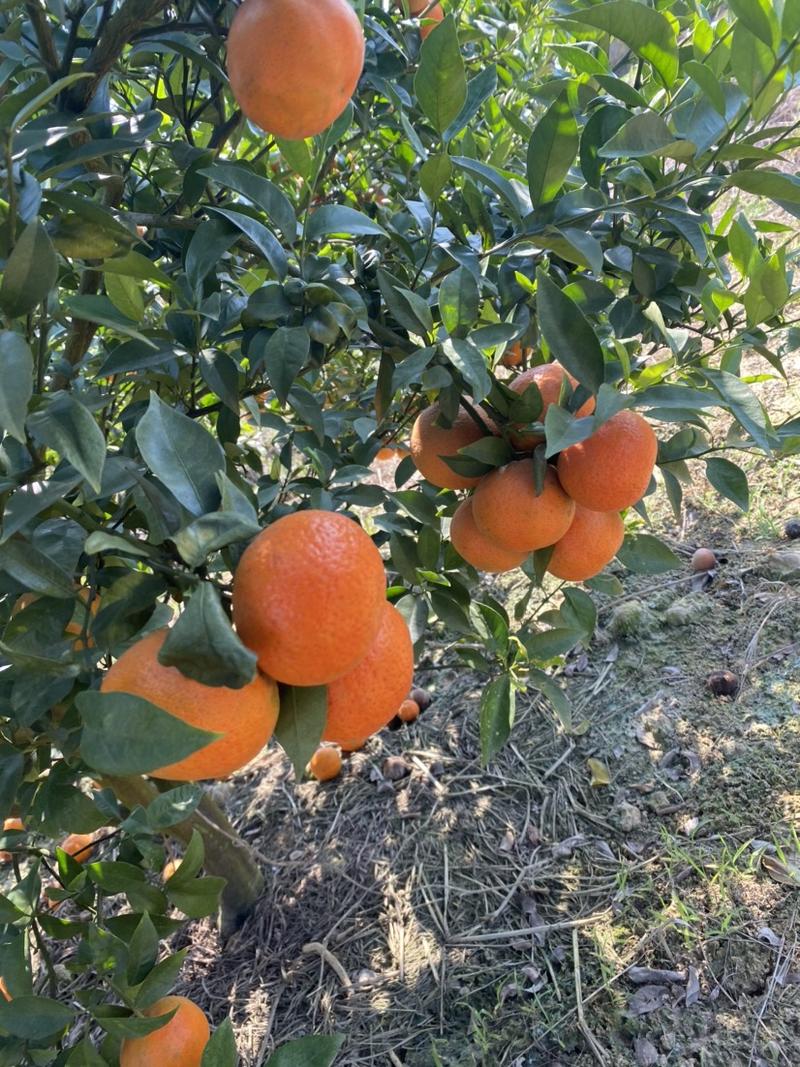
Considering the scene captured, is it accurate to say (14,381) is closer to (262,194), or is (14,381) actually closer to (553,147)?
(262,194)

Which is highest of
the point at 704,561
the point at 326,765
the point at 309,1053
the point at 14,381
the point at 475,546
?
the point at 14,381

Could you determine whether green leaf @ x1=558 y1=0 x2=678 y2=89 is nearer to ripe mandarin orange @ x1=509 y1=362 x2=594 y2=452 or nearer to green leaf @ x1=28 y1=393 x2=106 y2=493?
ripe mandarin orange @ x1=509 y1=362 x2=594 y2=452

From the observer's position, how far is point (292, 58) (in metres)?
0.63

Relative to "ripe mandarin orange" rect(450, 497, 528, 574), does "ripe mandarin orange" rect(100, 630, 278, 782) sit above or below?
above

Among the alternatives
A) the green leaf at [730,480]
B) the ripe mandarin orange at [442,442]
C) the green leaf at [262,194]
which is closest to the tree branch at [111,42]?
the green leaf at [262,194]

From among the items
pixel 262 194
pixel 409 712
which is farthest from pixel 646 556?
pixel 409 712

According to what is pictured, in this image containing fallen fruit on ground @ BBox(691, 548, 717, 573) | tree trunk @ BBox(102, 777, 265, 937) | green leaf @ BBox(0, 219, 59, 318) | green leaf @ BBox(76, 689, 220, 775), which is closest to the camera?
green leaf @ BBox(76, 689, 220, 775)

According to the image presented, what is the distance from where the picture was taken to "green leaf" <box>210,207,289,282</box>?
0.71m

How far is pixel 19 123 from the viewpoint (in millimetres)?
536

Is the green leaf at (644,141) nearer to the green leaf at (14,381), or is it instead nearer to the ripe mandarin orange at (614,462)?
the ripe mandarin orange at (614,462)

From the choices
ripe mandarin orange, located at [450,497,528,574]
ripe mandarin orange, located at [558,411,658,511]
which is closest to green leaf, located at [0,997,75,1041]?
ripe mandarin orange, located at [450,497,528,574]

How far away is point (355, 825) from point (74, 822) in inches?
42.6

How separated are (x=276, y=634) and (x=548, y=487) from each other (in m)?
0.38

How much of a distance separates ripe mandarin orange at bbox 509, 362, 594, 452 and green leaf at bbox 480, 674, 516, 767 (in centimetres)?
36
